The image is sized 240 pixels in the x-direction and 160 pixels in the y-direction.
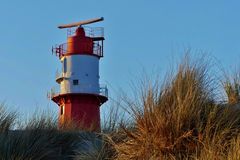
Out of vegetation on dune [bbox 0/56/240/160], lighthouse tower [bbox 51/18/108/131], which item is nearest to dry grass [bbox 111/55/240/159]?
vegetation on dune [bbox 0/56/240/160]

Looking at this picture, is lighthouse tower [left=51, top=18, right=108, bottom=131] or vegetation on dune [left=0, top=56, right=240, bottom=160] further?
lighthouse tower [left=51, top=18, right=108, bottom=131]

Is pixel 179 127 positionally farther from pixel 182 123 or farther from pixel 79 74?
pixel 79 74

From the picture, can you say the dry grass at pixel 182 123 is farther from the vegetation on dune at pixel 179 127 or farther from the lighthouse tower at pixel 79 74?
the lighthouse tower at pixel 79 74

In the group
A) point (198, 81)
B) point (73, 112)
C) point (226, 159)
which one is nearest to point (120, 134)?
point (198, 81)

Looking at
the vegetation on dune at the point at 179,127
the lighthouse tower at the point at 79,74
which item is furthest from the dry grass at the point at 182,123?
the lighthouse tower at the point at 79,74

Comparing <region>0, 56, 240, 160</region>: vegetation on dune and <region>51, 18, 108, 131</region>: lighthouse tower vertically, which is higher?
<region>51, 18, 108, 131</region>: lighthouse tower

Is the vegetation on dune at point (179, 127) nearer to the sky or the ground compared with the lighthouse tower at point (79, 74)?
nearer to the ground

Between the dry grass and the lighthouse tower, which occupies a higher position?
the lighthouse tower

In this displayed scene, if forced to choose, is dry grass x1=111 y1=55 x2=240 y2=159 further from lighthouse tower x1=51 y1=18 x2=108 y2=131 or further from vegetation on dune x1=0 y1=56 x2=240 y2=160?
lighthouse tower x1=51 y1=18 x2=108 y2=131

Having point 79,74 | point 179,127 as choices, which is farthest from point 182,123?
point 79,74

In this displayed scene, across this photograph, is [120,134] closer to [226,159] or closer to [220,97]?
[220,97]

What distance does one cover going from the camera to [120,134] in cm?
635

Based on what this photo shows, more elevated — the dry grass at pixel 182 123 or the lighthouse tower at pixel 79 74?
the lighthouse tower at pixel 79 74

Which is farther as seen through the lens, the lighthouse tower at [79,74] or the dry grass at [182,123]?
the lighthouse tower at [79,74]
